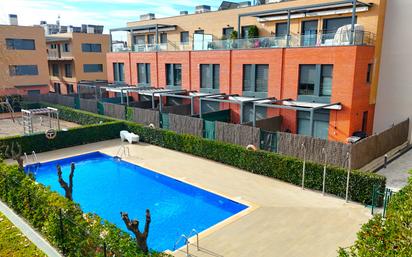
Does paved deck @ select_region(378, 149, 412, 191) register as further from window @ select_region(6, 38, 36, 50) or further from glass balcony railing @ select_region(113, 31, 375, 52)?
window @ select_region(6, 38, 36, 50)

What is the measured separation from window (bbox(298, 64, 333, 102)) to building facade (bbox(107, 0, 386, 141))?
0.20ft

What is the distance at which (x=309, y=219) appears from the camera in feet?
41.6

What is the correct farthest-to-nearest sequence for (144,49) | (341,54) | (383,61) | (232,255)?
(144,49) < (383,61) < (341,54) < (232,255)

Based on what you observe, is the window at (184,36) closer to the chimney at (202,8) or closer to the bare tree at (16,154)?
the chimney at (202,8)

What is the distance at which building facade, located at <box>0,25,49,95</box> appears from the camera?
40.0m

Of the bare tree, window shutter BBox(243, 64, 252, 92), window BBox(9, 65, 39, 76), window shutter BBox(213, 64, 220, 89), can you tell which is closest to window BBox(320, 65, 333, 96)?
window shutter BBox(243, 64, 252, 92)

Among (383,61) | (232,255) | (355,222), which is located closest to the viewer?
(232,255)

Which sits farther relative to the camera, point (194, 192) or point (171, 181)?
point (171, 181)

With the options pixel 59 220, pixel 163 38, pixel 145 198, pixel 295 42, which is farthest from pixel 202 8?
pixel 59 220

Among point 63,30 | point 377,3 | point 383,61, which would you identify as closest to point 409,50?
point 383,61

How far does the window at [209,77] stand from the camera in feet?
92.0

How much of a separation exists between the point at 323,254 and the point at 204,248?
3.72 metres

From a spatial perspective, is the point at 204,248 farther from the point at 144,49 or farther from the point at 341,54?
the point at 144,49

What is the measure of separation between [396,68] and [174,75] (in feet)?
61.5
